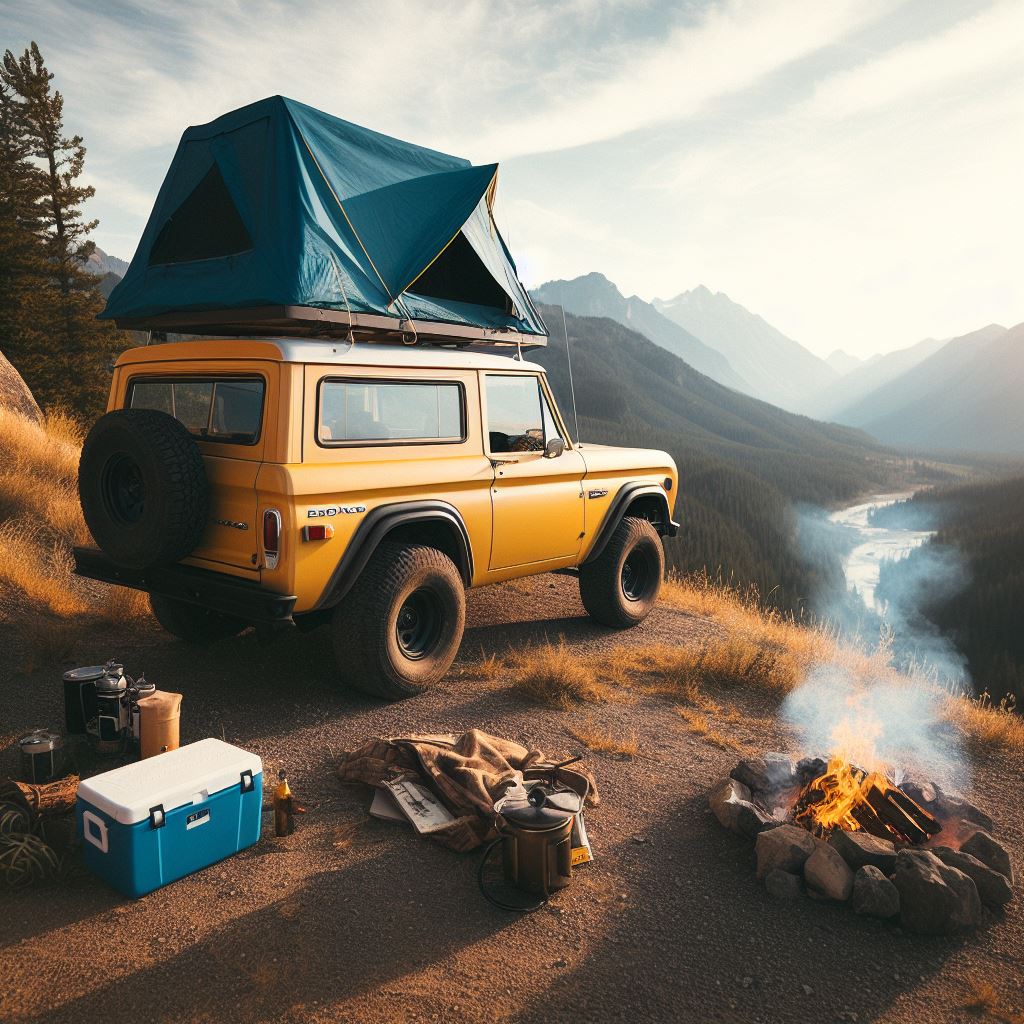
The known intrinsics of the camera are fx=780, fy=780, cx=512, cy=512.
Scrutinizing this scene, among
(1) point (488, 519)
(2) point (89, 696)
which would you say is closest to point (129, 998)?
(2) point (89, 696)

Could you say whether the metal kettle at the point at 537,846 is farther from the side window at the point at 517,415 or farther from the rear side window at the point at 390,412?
the side window at the point at 517,415

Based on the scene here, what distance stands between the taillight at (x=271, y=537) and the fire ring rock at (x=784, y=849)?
10.4 feet

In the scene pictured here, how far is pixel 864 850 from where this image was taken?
12.7 feet

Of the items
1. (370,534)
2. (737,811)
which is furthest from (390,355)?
(737,811)

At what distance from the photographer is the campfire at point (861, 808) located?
424cm

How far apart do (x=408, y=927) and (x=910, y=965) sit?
86.7 inches

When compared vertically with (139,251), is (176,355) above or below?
below

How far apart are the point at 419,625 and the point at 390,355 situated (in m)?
2.03

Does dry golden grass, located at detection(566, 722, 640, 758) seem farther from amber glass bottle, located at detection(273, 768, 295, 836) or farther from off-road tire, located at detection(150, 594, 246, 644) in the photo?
off-road tire, located at detection(150, 594, 246, 644)

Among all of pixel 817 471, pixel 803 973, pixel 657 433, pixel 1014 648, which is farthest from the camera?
pixel 817 471

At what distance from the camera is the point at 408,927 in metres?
3.44

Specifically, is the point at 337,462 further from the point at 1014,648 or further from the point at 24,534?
the point at 1014,648

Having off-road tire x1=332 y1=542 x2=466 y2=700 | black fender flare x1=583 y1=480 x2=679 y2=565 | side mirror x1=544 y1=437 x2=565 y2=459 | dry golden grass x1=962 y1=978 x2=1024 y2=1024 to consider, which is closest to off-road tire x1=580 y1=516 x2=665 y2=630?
black fender flare x1=583 y1=480 x2=679 y2=565

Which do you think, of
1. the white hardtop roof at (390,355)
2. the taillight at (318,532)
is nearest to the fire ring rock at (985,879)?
the taillight at (318,532)
